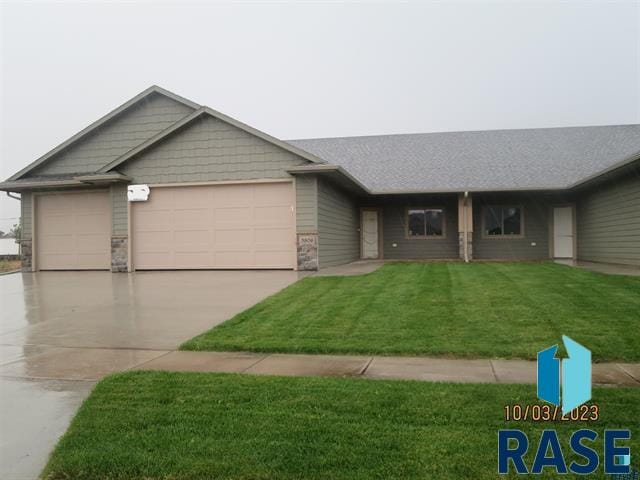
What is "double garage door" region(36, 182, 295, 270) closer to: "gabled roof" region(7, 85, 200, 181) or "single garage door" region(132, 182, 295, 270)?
"single garage door" region(132, 182, 295, 270)

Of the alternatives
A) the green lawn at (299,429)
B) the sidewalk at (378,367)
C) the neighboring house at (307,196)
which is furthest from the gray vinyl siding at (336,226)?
the green lawn at (299,429)

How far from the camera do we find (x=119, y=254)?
16.2 m

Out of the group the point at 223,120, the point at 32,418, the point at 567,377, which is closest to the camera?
the point at 32,418

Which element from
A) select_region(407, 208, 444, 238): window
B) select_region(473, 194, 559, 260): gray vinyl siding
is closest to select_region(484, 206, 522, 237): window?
select_region(473, 194, 559, 260): gray vinyl siding

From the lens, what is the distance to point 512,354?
19.8 ft

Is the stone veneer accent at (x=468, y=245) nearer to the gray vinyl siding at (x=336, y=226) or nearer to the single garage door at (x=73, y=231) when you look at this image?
the gray vinyl siding at (x=336, y=226)

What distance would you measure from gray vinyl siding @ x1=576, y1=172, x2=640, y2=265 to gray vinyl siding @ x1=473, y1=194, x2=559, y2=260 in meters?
1.25

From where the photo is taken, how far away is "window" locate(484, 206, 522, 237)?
20.3 meters

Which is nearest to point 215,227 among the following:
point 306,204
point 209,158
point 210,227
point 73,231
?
point 210,227

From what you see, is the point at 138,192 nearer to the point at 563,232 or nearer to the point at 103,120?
the point at 103,120

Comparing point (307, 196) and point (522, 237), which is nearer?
point (307, 196)

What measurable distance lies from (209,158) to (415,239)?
9.47 meters

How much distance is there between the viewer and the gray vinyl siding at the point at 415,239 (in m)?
20.7

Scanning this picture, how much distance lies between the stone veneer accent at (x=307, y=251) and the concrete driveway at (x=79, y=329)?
0.58 m
